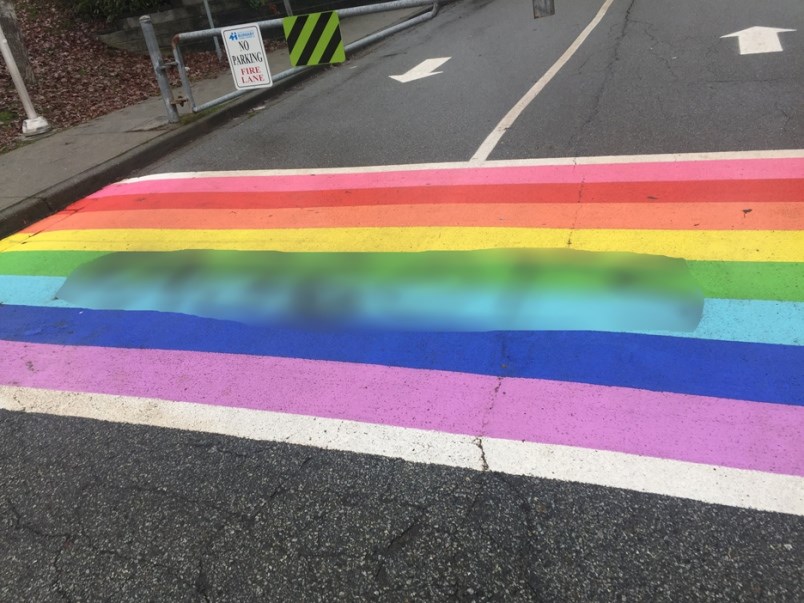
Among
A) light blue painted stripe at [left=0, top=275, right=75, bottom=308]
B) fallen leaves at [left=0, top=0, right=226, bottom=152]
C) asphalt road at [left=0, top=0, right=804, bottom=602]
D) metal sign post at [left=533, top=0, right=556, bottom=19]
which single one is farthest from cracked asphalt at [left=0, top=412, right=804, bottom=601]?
fallen leaves at [left=0, top=0, right=226, bottom=152]

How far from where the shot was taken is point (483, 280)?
394 centimetres

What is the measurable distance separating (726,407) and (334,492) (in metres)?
1.79

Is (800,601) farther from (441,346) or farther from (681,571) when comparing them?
(441,346)

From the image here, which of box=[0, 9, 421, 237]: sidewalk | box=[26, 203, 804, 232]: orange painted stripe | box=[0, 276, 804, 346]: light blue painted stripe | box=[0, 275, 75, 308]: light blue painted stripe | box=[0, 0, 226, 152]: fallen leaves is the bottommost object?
box=[0, 276, 804, 346]: light blue painted stripe

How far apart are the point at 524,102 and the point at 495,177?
2607 millimetres

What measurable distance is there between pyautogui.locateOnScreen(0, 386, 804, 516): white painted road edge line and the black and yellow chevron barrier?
6165 millimetres

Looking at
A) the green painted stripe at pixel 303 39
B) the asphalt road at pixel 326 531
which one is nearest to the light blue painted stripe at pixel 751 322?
the asphalt road at pixel 326 531

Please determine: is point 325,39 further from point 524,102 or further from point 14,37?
point 14,37

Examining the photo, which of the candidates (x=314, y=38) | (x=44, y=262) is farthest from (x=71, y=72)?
(x=44, y=262)

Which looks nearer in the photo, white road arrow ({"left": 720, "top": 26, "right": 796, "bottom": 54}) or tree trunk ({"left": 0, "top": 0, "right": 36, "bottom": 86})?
white road arrow ({"left": 720, "top": 26, "right": 796, "bottom": 54})

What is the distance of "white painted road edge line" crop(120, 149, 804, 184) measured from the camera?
5324 mm

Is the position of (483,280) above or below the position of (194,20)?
below

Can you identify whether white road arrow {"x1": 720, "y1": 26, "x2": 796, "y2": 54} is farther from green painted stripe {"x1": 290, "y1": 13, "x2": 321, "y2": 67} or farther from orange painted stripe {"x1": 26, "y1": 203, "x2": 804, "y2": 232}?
green painted stripe {"x1": 290, "y1": 13, "x2": 321, "y2": 67}

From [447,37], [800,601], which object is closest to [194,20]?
[447,37]
